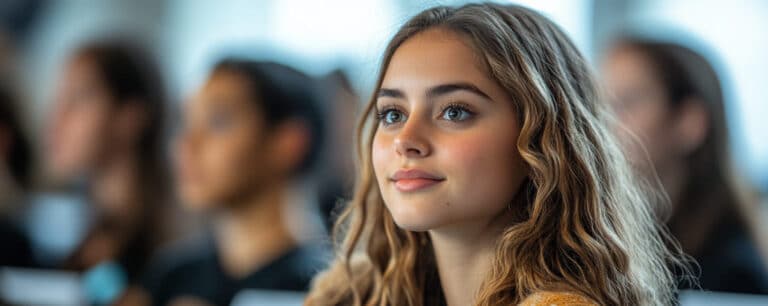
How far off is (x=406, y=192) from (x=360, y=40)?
7.08 ft

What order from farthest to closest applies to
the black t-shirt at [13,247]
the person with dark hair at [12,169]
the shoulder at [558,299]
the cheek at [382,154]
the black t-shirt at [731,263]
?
1. the person with dark hair at [12,169]
2. the black t-shirt at [13,247]
3. the black t-shirt at [731,263]
4. the cheek at [382,154]
5. the shoulder at [558,299]

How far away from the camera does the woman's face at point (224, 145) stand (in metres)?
1.85

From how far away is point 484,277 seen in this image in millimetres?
1077

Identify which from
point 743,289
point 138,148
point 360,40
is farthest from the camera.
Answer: point 360,40

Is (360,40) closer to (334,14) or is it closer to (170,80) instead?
(334,14)

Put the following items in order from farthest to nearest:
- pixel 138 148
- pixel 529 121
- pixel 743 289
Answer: pixel 138 148
pixel 743 289
pixel 529 121

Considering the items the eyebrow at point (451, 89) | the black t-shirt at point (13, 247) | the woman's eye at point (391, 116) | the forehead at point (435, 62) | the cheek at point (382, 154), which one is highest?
the forehead at point (435, 62)

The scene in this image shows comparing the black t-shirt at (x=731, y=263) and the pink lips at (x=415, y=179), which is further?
the black t-shirt at (x=731, y=263)

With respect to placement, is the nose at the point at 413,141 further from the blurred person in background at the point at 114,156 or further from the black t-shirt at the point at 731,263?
the blurred person in background at the point at 114,156


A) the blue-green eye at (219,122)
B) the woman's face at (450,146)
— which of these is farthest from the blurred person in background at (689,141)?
the woman's face at (450,146)

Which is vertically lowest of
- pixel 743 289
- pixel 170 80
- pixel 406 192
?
pixel 743 289

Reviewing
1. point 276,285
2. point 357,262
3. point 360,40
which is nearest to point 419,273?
point 357,262

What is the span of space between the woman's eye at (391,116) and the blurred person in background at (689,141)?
0.80 meters

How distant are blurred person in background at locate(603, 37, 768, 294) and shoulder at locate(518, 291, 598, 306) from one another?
2.82 ft
